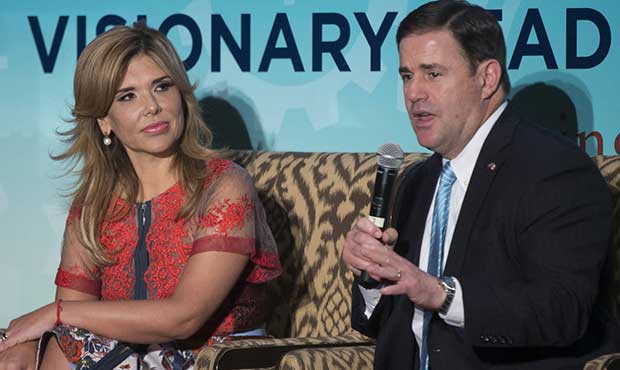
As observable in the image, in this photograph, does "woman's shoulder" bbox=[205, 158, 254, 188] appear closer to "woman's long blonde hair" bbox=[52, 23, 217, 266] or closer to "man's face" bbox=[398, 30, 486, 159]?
"woman's long blonde hair" bbox=[52, 23, 217, 266]

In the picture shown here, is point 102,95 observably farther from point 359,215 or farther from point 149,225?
point 359,215

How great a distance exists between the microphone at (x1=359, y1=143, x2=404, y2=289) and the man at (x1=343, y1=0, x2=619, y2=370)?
0.04m

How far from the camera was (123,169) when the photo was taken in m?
3.50

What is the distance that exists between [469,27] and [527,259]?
0.61m

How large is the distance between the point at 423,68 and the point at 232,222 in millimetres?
763

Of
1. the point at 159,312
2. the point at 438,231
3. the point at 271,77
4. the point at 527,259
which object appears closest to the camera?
the point at 527,259

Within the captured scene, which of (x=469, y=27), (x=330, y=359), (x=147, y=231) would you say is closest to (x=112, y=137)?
(x=147, y=231)

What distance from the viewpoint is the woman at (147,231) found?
3.08 m

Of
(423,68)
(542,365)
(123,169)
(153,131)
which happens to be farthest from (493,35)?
(123,169)

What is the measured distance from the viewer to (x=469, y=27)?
9.05 feet

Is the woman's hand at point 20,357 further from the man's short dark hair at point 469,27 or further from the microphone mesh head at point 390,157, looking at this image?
the man's short dark hair at point 469,27

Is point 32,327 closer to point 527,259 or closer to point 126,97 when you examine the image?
point 126,97

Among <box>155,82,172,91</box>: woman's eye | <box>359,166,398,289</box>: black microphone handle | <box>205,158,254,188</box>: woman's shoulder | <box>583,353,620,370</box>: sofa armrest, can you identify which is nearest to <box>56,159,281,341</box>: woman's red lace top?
<box>205,158,254,188</box>: woman's shoulder

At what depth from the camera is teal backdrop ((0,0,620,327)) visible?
378 centimetres
